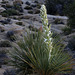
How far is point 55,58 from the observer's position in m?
3.91

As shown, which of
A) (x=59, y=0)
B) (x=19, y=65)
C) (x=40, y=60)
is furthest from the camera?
(x=59, y=0)

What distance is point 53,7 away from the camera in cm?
2627

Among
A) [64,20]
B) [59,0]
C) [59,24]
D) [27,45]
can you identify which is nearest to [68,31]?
[59,24]

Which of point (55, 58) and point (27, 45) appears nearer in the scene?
point (55, 58)

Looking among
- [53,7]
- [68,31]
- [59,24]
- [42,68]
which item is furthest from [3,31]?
[53,7]

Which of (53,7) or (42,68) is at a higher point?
(42,68)

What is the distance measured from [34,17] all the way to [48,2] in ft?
24.4

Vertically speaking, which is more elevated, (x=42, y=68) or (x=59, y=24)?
(x=42, y=68)

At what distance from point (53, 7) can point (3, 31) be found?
15.2 metres

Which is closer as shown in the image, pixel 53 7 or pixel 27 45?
pixel 27 45

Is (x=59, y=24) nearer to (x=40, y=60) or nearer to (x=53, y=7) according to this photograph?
(x=53, y=7)

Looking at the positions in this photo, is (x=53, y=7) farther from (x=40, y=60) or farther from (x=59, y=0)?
(x=40, y=60)

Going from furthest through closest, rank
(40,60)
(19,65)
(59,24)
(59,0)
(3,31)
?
(59,0)
(59,24)
(3,31)
(19,65)
(40,60)

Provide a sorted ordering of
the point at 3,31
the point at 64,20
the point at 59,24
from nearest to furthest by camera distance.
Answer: the point at 3,31 < the point at 59,24 < the point at 64,20
